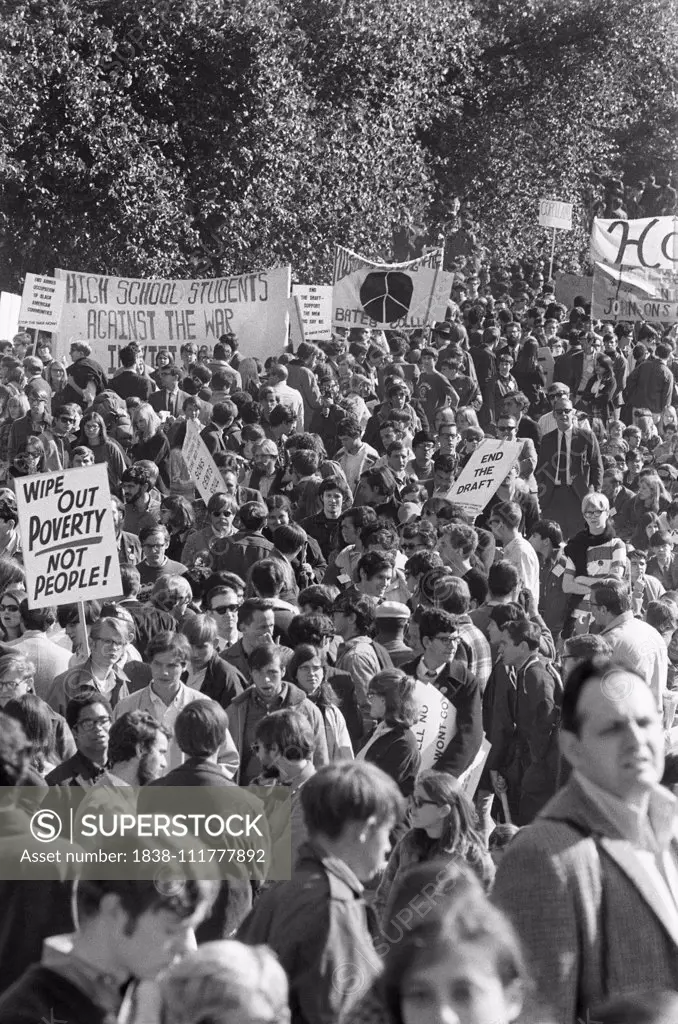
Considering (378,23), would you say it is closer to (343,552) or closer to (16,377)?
(16,377)

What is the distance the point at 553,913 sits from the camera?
305cm

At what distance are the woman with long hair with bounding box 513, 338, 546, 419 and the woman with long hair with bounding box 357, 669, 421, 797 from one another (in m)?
12.3

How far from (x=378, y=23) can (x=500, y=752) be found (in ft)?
78.5

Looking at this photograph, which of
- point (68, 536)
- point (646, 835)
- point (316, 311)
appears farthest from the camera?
point (316, 311)

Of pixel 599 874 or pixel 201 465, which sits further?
pixel 201 465

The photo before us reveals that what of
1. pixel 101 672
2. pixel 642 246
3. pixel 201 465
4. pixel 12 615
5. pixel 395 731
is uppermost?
pixel 395 731

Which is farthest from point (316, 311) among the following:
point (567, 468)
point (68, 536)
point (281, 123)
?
point (68, 536)

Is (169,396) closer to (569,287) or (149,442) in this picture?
(149,442)

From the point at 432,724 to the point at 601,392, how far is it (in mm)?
12111

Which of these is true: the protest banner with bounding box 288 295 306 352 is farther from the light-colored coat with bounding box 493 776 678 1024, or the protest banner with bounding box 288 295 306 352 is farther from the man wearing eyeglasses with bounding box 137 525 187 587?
the light-colored coat with bounding box 493 776 678 1024

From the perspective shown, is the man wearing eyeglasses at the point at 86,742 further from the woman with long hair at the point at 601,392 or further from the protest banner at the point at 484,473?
the woman with long hair at the point at 601,392

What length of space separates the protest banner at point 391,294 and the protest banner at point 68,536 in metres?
10.3

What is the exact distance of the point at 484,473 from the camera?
10.8m

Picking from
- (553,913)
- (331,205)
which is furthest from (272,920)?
(331,205)
